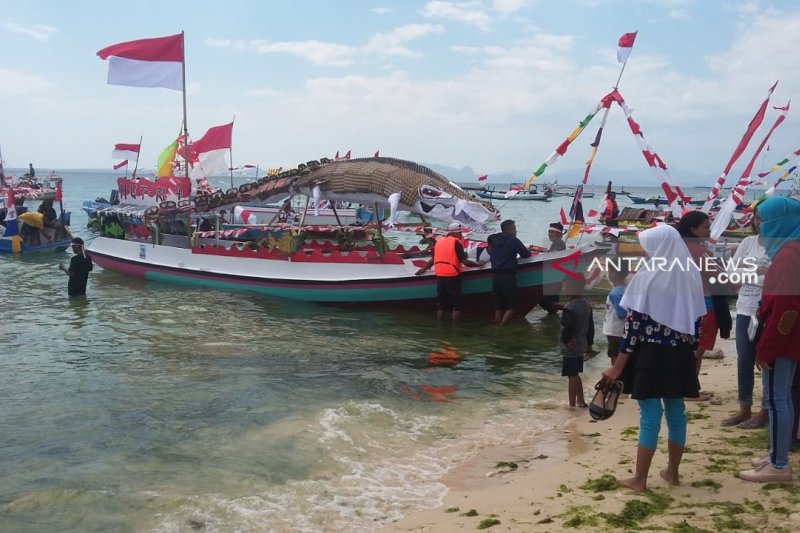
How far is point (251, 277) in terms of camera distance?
50.1 ft

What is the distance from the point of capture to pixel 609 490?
452cm

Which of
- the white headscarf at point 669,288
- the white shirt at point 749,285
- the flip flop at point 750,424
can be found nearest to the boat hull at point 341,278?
the white shirt at point 749,285

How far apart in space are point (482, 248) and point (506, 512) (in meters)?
9.18

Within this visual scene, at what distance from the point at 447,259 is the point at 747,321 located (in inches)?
298

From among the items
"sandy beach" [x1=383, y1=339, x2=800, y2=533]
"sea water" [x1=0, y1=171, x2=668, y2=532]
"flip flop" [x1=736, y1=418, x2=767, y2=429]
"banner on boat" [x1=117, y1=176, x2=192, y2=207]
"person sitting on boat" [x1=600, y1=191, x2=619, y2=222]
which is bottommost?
"sea water" [x1=0, y1=171, x2=668, y2=532]

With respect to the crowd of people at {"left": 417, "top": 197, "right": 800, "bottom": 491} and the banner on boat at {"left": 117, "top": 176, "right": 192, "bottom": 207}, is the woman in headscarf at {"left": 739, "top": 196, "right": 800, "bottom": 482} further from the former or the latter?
the banner on boat at {"left": 117, "top": 176, "right": 192, "bottom": 207}

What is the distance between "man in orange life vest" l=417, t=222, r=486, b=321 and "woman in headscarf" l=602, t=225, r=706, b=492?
8.41 m

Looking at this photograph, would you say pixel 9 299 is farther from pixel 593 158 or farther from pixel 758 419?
pixel 758 419

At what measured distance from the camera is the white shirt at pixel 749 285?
17.2ft

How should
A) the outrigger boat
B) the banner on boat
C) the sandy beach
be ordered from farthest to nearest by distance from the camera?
the banner on boat, the outrigger boat, the sandy beach

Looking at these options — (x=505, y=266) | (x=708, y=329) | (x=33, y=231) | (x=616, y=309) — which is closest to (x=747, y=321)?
(x=616, y=309)

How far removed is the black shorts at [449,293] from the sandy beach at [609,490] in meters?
6.28

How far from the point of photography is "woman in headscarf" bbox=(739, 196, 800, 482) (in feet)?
Result: 13.7

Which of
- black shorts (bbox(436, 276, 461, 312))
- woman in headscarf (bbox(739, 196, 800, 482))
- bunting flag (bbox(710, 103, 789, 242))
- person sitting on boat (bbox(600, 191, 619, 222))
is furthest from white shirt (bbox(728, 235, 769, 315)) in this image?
person sitting on boat (bbox(600, 191, 619, 222))
